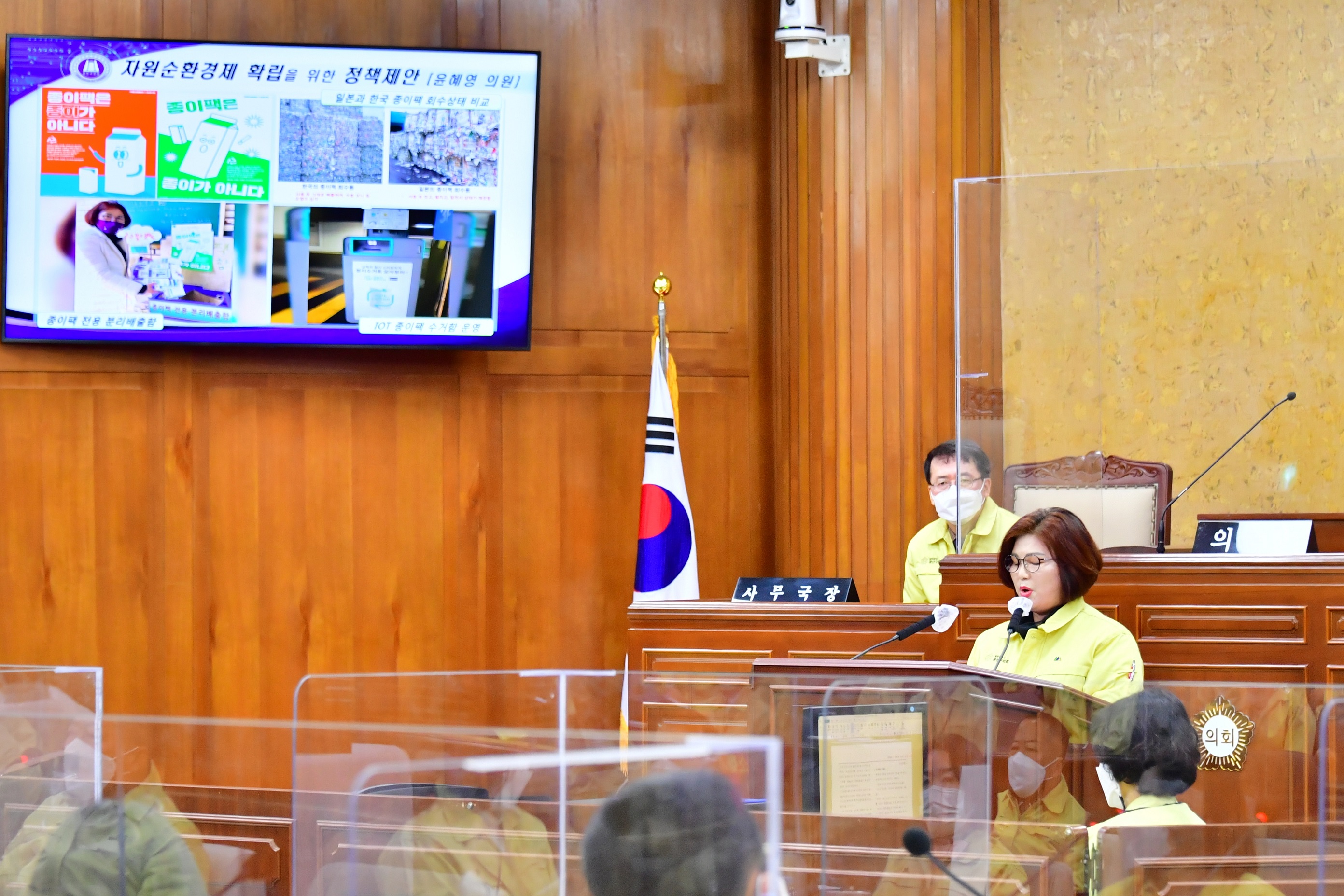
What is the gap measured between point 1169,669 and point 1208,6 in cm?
318

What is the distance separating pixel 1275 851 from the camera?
245 centimetres

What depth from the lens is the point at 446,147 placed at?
5.73m

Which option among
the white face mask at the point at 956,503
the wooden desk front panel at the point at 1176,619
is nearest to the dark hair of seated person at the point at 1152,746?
the wooden desk front panel at the point at 1176,619

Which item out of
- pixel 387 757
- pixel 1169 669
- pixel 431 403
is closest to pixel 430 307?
pixel 431 403

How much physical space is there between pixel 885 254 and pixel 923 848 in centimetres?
380

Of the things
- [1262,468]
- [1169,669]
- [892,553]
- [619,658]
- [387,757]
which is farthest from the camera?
[619,658]

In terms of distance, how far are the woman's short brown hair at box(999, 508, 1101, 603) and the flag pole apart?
8.21ft

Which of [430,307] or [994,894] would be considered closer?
[994,894]

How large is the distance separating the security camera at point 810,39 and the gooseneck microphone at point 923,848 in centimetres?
381

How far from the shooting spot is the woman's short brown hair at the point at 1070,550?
3.39 meters

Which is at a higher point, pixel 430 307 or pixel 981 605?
pixel 430 307

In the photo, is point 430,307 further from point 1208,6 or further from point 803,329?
point 1208,6

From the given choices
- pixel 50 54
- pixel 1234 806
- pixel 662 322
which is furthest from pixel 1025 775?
pixel 50 54

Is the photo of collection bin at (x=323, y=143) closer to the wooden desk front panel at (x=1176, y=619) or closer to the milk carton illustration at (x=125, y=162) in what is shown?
the milk carton illustration at (x=125, y=162)
